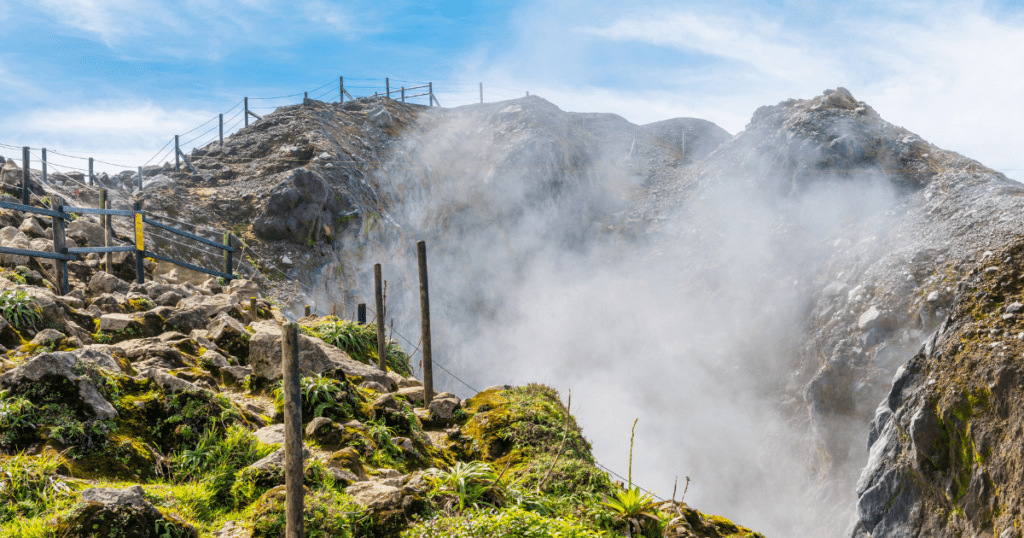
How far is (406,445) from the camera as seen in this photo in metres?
7.30

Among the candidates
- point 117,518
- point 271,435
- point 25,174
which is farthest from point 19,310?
point 25,174

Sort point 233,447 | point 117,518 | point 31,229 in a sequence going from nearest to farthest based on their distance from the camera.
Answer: point 117,518
point 233,447
point 31,229

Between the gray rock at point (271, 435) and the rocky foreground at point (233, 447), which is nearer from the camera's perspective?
the rocky foreground at point (233, 447)

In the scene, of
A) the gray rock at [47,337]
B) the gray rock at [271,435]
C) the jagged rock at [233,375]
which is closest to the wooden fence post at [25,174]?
the gray rock at [47,337]

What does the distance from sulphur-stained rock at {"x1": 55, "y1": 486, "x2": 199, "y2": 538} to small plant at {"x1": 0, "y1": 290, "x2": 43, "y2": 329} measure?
16.5 ft

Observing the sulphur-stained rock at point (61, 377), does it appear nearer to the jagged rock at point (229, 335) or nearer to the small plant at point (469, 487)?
the small plant at point (469, 487)

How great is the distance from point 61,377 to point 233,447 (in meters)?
1.84

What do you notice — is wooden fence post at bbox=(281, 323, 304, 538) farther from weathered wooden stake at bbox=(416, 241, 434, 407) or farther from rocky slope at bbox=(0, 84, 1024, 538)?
rocky slope at bbox=(0, 84, 1024, 538)

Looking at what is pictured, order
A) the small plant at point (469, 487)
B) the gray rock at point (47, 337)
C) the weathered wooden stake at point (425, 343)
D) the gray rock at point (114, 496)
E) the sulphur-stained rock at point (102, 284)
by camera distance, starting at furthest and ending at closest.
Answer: the sulphur-stained rock at point (102, 284), the weathered wooden stake at point (425, 343), the gray rock at point (47, 337), the small plant at point (469, 487), the gray rock at point (114, 496)

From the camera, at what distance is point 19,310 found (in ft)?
24.8

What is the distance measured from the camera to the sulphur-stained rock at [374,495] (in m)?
4.98

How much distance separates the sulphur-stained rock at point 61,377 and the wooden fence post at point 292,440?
289cm

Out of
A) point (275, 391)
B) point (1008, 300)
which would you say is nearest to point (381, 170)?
point (275, 391)

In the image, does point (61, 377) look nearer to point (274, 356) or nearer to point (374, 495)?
point (274, 356)
